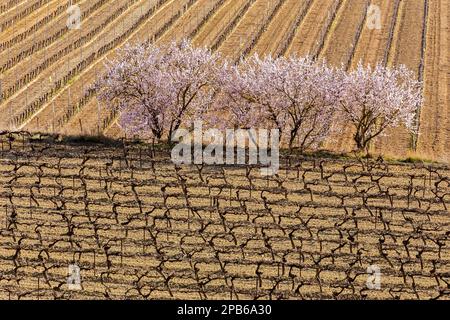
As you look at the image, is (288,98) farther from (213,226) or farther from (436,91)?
(436,91)

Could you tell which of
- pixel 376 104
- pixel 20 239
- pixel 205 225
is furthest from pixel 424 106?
pixel 20 239

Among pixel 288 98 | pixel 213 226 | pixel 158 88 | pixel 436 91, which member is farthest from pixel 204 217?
pixel 436 91

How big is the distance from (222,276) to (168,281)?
1521 mm

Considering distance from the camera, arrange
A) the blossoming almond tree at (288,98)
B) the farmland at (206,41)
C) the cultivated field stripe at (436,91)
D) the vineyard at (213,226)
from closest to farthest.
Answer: the vineyard at (213,226), the blossoming almond tree at (288,98), the cultivated field stripe at (436,91), the farmland at (206,41)

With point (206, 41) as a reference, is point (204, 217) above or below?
below

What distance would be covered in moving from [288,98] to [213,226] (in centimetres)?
1266

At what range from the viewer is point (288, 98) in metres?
45.4

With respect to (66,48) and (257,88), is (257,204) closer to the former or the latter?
(257,88)

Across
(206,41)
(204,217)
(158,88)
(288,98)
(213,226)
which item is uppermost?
(206,41)

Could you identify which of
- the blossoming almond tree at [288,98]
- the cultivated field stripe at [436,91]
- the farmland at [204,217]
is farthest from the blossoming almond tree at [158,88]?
the cultivated field stripe at [436,91]

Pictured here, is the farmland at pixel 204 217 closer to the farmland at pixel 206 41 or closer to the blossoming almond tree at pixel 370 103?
the farmland at pixel 206 41

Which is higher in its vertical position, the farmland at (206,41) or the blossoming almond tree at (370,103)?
the farmland at (206,41)

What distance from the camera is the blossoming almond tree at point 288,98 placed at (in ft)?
149

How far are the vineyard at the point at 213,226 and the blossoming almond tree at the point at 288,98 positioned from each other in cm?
501
